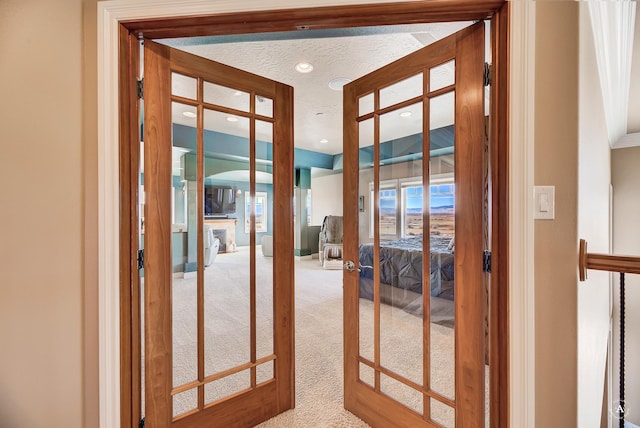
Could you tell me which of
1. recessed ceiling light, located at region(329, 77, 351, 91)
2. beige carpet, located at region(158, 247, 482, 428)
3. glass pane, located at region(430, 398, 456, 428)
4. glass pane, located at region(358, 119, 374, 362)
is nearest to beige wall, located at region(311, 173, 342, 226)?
recessed ceiling light, located at region(329, 77, 351, 91)

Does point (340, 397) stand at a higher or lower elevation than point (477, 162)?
lower

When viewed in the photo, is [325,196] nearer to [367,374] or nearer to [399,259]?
[399,259]

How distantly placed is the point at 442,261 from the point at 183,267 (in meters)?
1.40

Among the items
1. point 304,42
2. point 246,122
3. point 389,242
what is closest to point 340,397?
point 389,242

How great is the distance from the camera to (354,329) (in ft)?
5.51

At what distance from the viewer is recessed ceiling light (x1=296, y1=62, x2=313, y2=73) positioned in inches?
101

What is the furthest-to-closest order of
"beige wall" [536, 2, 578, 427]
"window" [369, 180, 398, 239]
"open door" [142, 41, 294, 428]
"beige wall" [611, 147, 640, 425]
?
"beige wall" [611, 147, 640, 425] < "window" [369, 180, 398, 239] < "open door" [142, 41, 294, 428] < "beige wall" [536, 2, 578, 427]

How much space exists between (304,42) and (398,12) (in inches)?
52.3

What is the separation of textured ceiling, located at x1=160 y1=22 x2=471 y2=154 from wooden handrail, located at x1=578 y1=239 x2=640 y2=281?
32.6 inches

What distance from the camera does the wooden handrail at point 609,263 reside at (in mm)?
1055

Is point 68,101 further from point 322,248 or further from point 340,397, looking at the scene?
point 322,248

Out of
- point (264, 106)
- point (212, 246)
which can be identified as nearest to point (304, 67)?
point (264, 106)

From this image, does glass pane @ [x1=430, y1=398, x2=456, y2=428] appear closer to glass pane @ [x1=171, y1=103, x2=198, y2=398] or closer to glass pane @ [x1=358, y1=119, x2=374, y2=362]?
glass pane @ [x1=358, y1=119, x2=374, y2=362]

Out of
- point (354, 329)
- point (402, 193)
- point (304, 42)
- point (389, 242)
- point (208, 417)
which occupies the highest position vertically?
point (304, 42)
